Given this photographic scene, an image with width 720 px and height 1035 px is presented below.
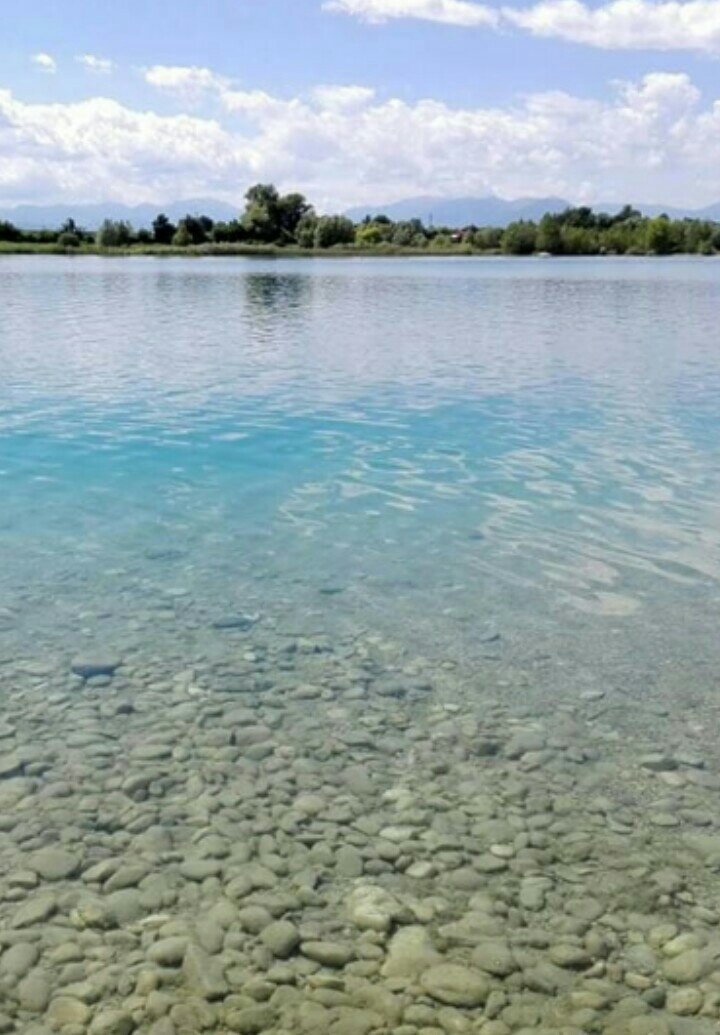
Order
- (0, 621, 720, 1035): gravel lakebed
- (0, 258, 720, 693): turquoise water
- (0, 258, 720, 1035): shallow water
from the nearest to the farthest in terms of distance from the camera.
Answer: (0, 621, 720, 1035): gravel lakebed → (0, 258, 720, 1035): shallow water → (0, 258, 720, 693): turquoise water

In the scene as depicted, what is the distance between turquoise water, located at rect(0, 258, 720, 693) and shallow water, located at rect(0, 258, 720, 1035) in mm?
89

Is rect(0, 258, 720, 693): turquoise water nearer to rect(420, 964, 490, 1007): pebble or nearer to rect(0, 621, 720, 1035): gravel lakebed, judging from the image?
rect(0, 621, 720, 1035): gravel lakebed

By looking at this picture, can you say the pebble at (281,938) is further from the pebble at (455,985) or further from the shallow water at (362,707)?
the pebble at (455,985)

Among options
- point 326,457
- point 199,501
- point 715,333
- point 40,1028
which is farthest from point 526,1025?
point 715,333

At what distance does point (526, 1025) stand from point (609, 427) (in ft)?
68.0

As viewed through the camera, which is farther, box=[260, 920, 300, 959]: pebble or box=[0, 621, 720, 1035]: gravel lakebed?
box=[260, 920, 300, 959]: pebble

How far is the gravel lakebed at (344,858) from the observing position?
20.1 ft

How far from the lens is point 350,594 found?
1343 cm

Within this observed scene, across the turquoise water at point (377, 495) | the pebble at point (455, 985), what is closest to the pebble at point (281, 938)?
the pebble at point (455, 985)

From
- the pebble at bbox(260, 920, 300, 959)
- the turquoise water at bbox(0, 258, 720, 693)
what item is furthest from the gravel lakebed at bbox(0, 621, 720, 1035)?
the turquoise water at bbox(0, 258, 720, 693)

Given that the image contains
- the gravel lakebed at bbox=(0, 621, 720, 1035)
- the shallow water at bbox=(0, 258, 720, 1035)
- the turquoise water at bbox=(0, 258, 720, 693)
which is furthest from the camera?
the turquoise water at bbox=(0, 258, 720, 693)

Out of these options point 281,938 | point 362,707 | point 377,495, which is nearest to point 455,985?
point 281,938

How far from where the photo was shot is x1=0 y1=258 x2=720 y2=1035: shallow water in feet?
21.2

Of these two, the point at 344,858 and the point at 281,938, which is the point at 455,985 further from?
the point at 344,858
